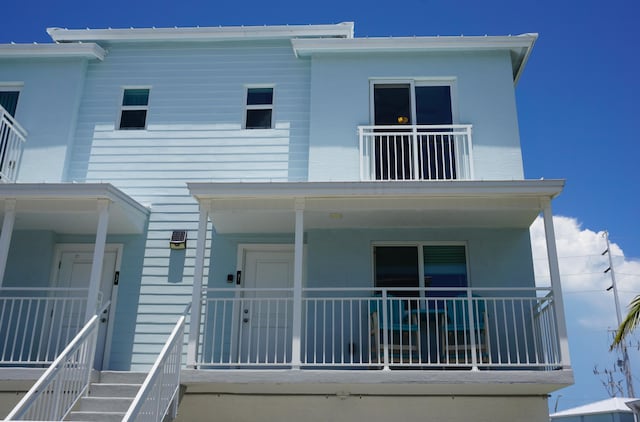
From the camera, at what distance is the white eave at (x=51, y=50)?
1202 cm

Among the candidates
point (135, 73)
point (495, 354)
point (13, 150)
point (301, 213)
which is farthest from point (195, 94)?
point (495, 354)

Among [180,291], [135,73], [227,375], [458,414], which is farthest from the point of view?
[135,73]

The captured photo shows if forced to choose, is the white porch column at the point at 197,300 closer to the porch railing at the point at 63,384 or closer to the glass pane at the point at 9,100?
the porch railing at the point at 63,384

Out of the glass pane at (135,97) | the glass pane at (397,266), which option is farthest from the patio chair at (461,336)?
the glass pane at (135,97)

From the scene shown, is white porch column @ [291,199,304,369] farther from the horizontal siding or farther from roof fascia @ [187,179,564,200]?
the horizontal siding

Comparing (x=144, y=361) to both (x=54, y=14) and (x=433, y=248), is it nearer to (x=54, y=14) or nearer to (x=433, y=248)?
(x=433, y=248)

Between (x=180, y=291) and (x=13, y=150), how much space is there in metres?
4.07

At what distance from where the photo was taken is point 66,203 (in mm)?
9531

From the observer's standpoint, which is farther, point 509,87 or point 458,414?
point 509,87

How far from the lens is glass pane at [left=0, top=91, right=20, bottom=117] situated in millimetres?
12094

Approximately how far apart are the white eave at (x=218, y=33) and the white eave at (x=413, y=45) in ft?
1.88

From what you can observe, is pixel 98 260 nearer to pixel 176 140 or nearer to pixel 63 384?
pixel 63 384

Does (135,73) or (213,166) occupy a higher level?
(135,73)

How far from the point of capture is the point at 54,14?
1282cm
